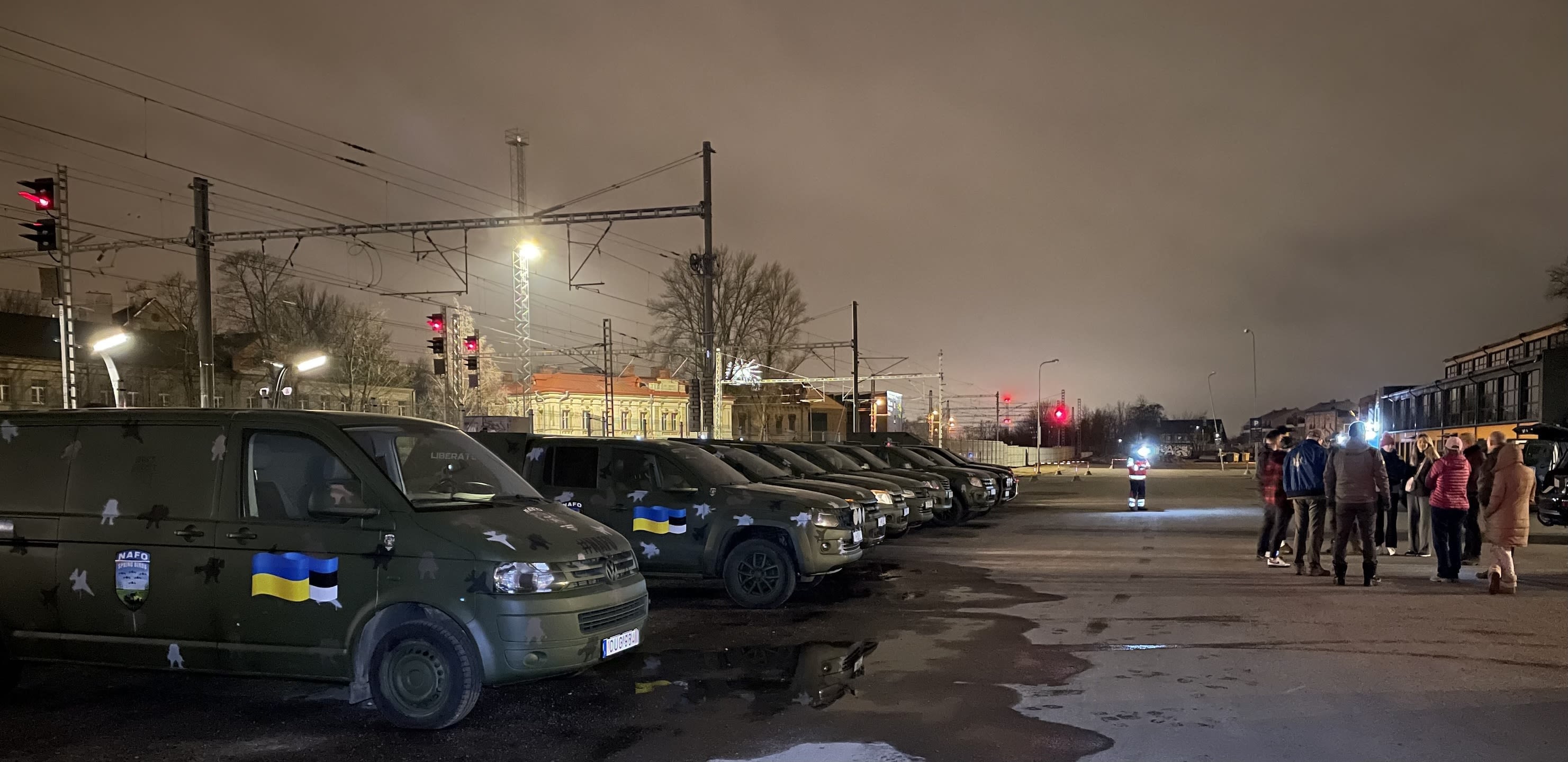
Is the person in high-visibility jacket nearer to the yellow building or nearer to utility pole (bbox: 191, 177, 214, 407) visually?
utility pole (bbox: 191, 177, 214, 407)

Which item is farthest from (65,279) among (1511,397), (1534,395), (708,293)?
(1511,397)

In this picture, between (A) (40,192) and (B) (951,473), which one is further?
(B) (951,473)

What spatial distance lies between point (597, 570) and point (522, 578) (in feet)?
1.80

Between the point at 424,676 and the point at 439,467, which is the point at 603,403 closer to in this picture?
the point at 439,467

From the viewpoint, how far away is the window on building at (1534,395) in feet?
105

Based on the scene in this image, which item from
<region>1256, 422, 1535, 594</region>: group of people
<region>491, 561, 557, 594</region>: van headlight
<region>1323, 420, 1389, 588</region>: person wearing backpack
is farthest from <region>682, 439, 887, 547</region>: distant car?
<region>491, 561, 557, 594</region>: van headlight

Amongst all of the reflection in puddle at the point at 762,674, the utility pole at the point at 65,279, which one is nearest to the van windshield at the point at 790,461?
the reflection in puddle at the point at 762,674

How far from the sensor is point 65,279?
1606 cm

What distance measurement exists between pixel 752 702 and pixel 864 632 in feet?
8.24

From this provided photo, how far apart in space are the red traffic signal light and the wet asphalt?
1134 cm

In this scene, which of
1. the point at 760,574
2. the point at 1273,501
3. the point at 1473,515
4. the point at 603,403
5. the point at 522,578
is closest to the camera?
the point at 522,578

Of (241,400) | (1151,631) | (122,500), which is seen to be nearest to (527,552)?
(122,500)

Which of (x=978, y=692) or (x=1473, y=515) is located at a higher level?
(x=1473, y=515)

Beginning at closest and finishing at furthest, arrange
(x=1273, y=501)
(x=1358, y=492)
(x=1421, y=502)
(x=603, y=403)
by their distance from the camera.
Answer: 1. (x=1358, y=492)
2. (x=1273, y=501)
3. (x=1421, y=502)
4. (x=603, y=403)
